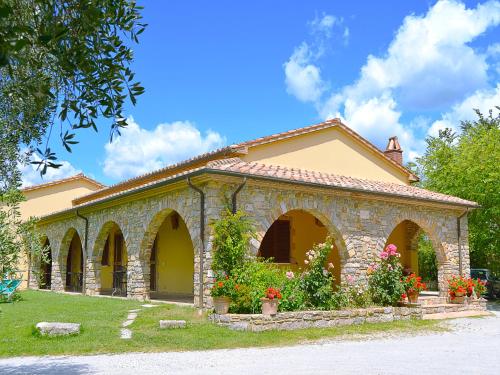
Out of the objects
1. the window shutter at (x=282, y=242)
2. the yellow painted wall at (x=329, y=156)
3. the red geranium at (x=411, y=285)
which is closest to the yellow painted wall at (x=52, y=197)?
the window shutter at (x=282, y=242)

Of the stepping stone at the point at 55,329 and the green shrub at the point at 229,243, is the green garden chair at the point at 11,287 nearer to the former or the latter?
the stepping stone at the point at 55,329

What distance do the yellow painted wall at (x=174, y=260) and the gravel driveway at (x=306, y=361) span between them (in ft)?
24.3

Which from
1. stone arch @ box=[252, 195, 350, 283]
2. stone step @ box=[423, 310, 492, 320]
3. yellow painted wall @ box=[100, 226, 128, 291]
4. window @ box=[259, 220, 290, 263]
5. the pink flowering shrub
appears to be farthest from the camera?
yellow painted wall @ box=[100, 226, 128, 291]

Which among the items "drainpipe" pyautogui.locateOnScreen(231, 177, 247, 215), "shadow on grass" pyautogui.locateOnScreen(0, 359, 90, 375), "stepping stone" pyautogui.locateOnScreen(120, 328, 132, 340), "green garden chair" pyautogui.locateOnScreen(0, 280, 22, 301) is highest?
"drainpipe" pyautogui.locateOnScreen(231, 177, 247, 215)

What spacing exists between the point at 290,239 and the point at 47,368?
9.44 m

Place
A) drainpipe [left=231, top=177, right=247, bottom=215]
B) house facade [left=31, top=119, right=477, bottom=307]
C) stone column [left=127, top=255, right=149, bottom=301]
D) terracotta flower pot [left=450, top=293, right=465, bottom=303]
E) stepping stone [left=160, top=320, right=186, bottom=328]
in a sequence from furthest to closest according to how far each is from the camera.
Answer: terracotta flower pot [left=450, top=293, right=465, bottom=303]
stone column [left=127, top=255, right=149, bottom=301]
house facade [left=31, top=119, right=477, bottom=307]
drainpipe [left=231, top=177, right=247, bottom=215]
stepping stone [left=160, top=320, right=186, bottom=328]

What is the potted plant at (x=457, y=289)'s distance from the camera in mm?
14234

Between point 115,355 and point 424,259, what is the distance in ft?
78.4

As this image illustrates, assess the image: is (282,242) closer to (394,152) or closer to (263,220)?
(263,220)

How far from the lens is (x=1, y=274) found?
4934 millimetres

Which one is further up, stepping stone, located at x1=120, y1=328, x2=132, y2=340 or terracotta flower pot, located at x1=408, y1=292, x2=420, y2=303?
terracotta flower pot, located at x1=408, y1=292, x2=420, y2=303

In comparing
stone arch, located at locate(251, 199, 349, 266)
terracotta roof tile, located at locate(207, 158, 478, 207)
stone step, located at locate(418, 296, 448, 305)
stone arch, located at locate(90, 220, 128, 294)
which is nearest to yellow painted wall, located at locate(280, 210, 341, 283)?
terracotta roof tile, located at locate(207, 158, 478, 207)

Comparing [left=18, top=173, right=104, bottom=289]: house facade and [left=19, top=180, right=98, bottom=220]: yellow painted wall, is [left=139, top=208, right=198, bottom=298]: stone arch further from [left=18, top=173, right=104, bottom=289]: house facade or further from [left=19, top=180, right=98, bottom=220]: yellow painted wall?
[left=19, top=180, right=98, bottom=220]: yellow painted wall

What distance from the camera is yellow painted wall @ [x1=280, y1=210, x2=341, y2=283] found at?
1539cm
